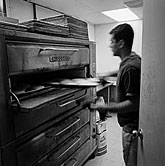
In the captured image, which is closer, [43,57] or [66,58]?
[43,57]

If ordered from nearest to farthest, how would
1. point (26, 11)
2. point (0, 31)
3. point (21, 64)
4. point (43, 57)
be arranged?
point (0, 31)
point (21, 64)
point (43, 57)
point (26, 11)

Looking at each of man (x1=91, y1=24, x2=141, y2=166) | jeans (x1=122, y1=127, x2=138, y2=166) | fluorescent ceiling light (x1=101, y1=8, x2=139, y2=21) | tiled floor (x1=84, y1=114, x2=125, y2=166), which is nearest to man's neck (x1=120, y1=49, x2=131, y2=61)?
man (x1=91, y1=24, x2=141, y2=166)

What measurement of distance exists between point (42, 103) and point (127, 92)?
683 mm

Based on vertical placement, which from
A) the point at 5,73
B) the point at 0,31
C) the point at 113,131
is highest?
the point at 0,31

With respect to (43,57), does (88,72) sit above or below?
below

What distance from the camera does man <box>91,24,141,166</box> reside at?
1242 mm

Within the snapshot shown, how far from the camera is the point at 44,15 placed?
2.42 metres

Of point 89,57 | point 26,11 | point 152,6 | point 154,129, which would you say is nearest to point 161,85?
point 154,129

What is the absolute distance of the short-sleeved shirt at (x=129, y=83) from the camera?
4.05 ft

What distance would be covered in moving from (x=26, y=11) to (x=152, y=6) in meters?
1.77

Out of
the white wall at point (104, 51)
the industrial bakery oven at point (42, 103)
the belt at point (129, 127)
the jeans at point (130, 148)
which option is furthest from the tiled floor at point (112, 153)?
the white wall at point (104, 51)

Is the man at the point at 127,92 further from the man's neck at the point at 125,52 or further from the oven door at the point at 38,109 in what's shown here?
the oven door at the point at 38,109

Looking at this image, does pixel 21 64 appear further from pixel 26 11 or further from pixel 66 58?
pixel 26 11

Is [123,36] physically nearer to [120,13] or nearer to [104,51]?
[120,13]
